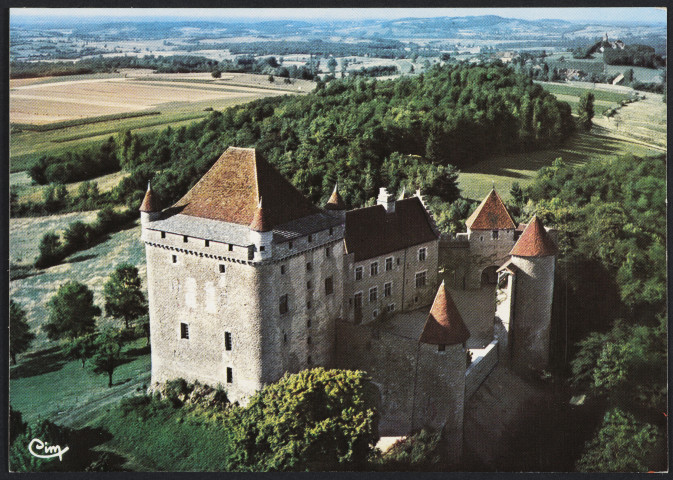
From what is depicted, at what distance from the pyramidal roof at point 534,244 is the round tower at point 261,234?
13.2m

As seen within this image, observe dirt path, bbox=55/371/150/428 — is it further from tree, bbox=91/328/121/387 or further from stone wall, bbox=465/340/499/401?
stone wall, bbox=465/340/499/401

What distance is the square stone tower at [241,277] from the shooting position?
123 ft

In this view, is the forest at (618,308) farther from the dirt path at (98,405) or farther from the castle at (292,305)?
the dirt path at (98,405)

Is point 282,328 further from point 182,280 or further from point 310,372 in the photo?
point 182,280

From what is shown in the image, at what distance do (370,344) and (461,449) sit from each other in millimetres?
6228

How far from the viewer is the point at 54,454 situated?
36938 mm

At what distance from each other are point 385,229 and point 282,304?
32.1ft

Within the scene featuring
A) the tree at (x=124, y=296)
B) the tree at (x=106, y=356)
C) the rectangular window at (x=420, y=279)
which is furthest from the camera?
the tree at (x=124, y=296)

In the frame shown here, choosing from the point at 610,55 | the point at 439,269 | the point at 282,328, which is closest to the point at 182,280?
the point at 282,328

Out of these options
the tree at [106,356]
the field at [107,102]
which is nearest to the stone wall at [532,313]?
the tree at [106,356]

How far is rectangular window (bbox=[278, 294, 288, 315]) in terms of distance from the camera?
3794cm

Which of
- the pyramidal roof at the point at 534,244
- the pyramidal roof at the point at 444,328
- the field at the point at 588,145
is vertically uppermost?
the field at the point at 588,145

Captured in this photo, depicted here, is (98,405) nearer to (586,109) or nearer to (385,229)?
(385,229)

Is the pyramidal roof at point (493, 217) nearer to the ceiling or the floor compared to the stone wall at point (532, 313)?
nearer to the ceiling
